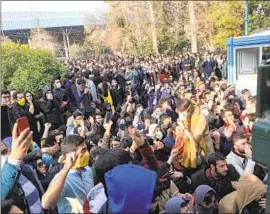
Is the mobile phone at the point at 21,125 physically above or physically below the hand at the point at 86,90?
above

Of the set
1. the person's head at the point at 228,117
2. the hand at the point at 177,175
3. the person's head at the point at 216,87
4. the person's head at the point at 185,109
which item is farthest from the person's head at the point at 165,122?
the person's head at the point at 216,87

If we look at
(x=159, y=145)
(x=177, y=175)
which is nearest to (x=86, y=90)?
(x=159, y=145)

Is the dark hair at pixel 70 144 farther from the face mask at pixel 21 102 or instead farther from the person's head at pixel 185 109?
the face mask at pixel 21 102

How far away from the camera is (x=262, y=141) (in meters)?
1.81

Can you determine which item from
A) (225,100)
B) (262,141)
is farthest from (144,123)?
(262,141)

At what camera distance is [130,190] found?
195cm

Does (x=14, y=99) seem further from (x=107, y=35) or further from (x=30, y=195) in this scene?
(x=107, y=35)

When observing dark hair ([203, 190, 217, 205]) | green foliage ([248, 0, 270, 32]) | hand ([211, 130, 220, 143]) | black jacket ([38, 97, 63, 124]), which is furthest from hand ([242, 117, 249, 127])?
green foliage ([248, 0, 270, 32])

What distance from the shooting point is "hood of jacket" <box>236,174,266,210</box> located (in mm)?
2672

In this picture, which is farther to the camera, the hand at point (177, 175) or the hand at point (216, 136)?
the hand at point (216, 136)

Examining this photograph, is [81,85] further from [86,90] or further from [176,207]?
[176,207]

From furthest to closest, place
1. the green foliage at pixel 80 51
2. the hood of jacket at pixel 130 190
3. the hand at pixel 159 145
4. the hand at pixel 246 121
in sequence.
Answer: the green foliage at pixel 80 51, the hand at pixel 246 121, the hand at pixel 159 145, the hood of jacket at pixel 130 190

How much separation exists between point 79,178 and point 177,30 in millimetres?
26905

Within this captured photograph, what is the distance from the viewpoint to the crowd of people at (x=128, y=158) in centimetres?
211
